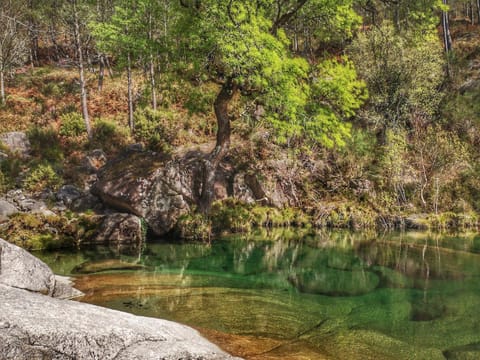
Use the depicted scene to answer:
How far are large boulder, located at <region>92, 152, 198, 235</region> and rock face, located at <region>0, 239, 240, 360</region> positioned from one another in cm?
1440

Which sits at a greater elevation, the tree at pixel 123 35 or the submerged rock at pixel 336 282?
the tree at pixel 123 35

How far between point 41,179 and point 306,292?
19.3 metres

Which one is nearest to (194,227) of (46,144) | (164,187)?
(164,187)

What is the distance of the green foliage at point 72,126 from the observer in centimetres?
2983

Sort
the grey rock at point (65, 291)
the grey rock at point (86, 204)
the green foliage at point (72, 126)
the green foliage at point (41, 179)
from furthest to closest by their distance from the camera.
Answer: the green foliage at point (72, 126) < the green foliage at point (41, 179) < the grey rock at point (86, 204) < the grey rock at point (65, 291)

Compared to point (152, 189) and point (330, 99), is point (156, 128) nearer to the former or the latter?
point (152, 189)

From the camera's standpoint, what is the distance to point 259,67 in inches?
688

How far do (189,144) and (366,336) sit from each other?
892 inches

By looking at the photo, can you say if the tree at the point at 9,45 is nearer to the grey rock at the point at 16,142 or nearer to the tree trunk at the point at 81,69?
the tree trunk at the point at 81,69

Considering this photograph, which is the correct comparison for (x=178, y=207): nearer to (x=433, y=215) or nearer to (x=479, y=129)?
(x=433, y=215)

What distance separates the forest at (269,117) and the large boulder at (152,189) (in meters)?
0.35

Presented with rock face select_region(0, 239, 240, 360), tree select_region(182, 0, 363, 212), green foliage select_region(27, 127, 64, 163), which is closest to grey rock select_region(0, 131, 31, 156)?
green foliage select_region(27, 127, 64, 163)

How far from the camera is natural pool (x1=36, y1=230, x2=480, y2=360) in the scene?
7.54 metres

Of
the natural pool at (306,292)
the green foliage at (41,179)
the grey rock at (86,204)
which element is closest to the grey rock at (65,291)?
the natural pool at (306,292)
